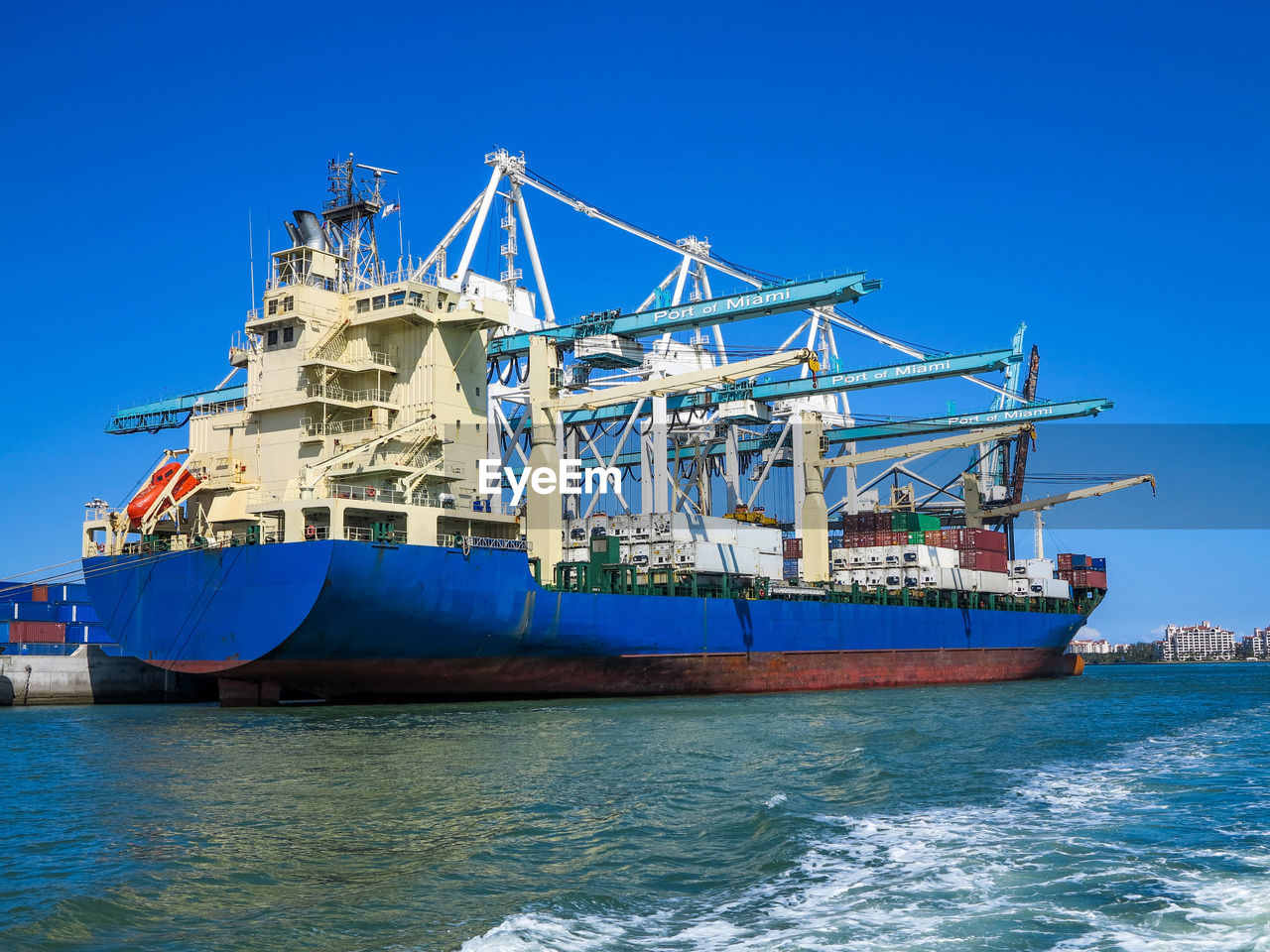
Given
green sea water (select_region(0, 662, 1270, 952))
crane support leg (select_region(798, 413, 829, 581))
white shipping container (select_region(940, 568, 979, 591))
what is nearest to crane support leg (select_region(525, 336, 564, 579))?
green sea water (select_region(0, 662, 1270, 952))

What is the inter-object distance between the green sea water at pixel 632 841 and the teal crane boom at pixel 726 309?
42.4 ft

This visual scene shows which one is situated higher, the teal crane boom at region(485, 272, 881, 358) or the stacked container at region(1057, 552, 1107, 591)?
the teal crane boom at region(485, 272, 881, 358)

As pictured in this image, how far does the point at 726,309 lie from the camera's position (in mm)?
30891

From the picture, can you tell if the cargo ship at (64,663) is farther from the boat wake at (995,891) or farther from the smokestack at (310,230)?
the boat wake at (995,891)

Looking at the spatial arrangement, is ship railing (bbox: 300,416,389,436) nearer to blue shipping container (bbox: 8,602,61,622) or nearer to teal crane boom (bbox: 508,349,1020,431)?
teal crane boom (bbox: 508,349,1020,431)

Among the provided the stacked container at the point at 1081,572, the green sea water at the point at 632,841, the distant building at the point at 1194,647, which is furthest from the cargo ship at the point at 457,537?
the distant building at the point at 1194,647

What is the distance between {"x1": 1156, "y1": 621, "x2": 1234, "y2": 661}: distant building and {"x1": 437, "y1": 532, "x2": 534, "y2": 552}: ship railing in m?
187

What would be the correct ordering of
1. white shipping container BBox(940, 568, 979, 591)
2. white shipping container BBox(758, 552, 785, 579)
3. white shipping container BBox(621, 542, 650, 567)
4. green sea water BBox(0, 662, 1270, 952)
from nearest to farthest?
green sea water BBox(0, 662, 1270, 952) → white shipping container BBox(621, 542, 650, 567) → white shipping container BBox(758, 552, 785, 579) → white shipping container BBox(940, 568, 979, 591)

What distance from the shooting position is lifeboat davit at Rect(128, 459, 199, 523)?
27.5 m

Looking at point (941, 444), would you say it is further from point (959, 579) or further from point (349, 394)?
point (349, 394)

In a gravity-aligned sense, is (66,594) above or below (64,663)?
above

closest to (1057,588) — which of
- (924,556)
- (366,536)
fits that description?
(924,556)

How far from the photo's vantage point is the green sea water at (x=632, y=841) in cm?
788

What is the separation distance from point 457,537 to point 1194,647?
198m
